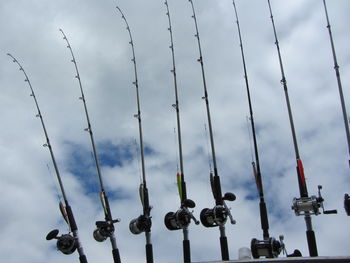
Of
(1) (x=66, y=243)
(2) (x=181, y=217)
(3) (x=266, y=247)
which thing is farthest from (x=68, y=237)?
(3) (x=266, y=247)

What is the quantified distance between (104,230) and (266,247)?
552cm

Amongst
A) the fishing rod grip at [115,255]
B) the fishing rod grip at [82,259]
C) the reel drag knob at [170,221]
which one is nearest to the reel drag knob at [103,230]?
the fishing rod grip at [115,255]

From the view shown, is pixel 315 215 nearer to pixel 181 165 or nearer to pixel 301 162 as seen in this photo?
pixel 301 162

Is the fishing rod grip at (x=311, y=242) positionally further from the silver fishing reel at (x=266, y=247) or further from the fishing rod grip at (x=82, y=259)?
the fishing rod grip at (x=82, y=259)

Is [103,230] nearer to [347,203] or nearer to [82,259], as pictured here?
[82,259]

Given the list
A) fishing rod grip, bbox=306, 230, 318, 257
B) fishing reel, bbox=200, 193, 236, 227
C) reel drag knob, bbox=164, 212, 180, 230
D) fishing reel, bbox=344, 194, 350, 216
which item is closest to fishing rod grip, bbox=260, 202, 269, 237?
fishing reel, bbox=200, 193, 236, 227

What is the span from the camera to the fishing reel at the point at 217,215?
1178cm

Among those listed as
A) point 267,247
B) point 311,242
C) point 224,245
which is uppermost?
point 224,245

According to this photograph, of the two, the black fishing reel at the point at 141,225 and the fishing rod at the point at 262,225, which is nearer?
the fishing rod at the point at 262,225

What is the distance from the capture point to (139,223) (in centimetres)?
1325

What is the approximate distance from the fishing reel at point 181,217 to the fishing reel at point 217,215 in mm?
432

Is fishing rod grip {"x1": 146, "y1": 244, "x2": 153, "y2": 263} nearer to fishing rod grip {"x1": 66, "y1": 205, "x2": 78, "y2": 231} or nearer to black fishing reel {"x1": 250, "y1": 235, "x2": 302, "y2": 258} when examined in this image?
fishing rod grip {"x1": 66, "y1": 205, "x2": 78, "y2": 231}

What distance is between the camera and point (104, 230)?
13.6 m

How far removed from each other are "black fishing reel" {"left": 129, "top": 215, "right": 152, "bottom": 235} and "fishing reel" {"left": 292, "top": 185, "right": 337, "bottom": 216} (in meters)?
4.05
